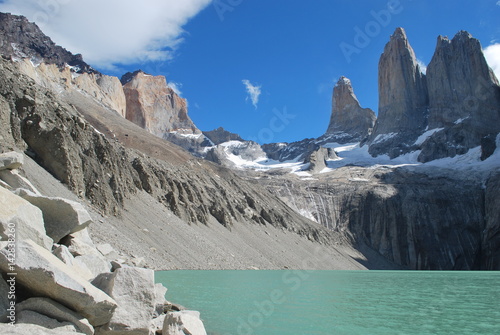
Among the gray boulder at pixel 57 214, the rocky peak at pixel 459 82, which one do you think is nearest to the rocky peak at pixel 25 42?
the gray boulder at pixel 57 214

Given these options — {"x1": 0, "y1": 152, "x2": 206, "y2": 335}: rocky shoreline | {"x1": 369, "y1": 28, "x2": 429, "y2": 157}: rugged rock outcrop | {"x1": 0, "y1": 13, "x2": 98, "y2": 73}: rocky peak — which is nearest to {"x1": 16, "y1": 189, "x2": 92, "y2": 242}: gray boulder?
{"x1": 0, "y1": 152, "x2": 206, "y2": 335}: rocky shoreline

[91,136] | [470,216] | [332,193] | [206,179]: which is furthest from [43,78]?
[470,216]

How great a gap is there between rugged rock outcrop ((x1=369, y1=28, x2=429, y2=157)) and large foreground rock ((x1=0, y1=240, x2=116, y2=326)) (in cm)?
17792

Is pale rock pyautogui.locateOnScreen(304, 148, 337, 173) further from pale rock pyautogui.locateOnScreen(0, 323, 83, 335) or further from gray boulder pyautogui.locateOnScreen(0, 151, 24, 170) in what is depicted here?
pale rock pyautogui.locateOnScreen(0, 323, 83, 335)

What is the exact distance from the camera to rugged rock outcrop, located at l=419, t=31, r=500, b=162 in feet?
484

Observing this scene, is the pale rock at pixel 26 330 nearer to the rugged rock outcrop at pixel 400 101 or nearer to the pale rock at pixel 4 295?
the pale rock at pixel 4 295

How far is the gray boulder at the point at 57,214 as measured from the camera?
11.3 metres

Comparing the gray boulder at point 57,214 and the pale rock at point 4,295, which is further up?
the gray boulder at point 57,214

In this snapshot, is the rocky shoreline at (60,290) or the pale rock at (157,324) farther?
the pale rock at (157,324)

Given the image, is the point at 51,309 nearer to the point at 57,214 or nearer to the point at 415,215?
the point at 57,214

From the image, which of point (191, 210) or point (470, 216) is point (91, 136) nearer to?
point (191, 210)

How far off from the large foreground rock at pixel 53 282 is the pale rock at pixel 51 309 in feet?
0.58

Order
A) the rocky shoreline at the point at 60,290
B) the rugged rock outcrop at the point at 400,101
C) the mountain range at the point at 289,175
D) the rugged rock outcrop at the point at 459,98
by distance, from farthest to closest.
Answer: the rugged rock outcrop at the point at 400,101 < the rugged rock outcrop at the point at 459,98 < the mountain range at the point at 289,175 < the rocky shoreline at the point at 60,290

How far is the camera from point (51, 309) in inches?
289
